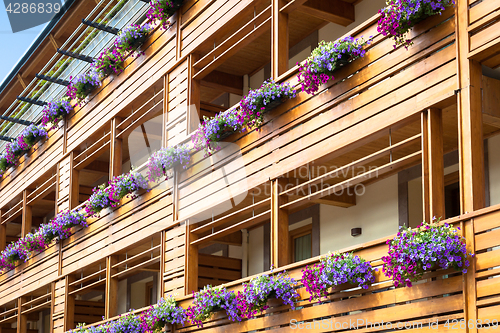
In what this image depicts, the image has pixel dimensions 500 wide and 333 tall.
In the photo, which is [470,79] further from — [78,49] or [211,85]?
[78,49]

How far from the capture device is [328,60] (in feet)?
29.9

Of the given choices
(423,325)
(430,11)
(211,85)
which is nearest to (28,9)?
(211,85)

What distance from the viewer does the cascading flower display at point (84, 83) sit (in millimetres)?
16234

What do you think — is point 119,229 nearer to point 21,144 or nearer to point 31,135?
point 31,135

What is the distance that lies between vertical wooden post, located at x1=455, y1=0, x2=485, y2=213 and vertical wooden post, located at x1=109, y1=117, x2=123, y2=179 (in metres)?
9.22

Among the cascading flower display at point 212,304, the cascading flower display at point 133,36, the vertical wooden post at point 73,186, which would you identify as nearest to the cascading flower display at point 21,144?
the vertical wooden post at point 73,186

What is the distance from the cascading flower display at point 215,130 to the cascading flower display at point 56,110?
261 inches

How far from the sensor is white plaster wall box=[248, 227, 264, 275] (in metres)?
13.4

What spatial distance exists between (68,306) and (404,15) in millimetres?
11094

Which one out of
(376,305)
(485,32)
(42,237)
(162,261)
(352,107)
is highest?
(485,32)

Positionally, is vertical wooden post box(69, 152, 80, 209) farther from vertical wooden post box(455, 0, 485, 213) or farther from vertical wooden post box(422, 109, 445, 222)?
vertical wooden post box(455, 0, 485, 213)

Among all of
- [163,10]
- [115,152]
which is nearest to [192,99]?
[163,10]

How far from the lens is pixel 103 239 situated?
14.8 meters
